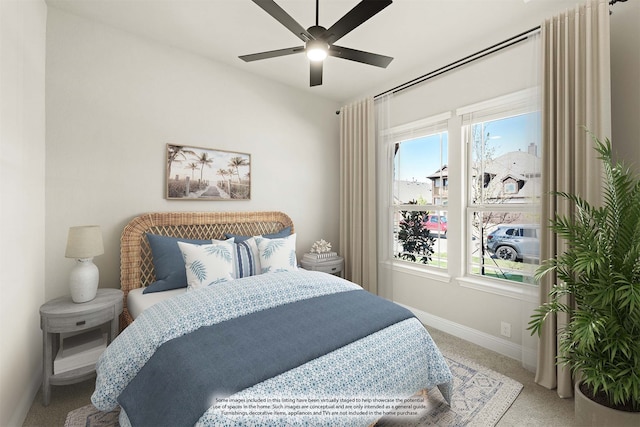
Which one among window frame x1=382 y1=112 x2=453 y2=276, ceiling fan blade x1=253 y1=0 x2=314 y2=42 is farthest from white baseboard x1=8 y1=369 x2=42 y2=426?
window frame x1=382 y1=112 x2=453 y2=276

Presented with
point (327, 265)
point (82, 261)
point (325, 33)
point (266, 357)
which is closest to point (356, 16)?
point (325, 33)

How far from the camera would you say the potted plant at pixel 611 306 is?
57.9 inches

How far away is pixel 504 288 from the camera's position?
8.61 feet

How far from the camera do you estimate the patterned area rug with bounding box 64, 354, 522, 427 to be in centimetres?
178

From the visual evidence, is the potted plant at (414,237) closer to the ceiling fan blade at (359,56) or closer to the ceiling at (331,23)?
the ceiling at (331,23)

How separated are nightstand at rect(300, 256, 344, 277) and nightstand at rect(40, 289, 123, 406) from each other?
192cm

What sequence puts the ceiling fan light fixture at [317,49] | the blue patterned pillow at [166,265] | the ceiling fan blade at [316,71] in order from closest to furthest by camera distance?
the ceiling fan light fixture at [317,49] < the ceiling fan blade at [316,71] < the blue patterned pillow at [166,265]

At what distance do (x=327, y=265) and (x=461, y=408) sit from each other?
1.96 meters

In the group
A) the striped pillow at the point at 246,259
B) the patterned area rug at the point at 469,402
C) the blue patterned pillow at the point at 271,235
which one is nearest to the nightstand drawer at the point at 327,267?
the blue patterned pillow at the point at 271,235

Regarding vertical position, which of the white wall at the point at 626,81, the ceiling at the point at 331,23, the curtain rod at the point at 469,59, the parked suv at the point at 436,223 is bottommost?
the parked suv at the point at 436,223

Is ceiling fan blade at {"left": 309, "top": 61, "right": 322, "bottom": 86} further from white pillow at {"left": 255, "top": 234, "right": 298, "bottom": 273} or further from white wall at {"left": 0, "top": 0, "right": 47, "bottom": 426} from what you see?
white wall at {"left": 0, "top": 0, "right": 47, "bottom": 426}

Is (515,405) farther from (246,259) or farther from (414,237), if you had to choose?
(246,259)

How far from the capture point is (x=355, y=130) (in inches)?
148

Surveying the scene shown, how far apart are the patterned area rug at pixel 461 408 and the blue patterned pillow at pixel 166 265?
2.88 ft
